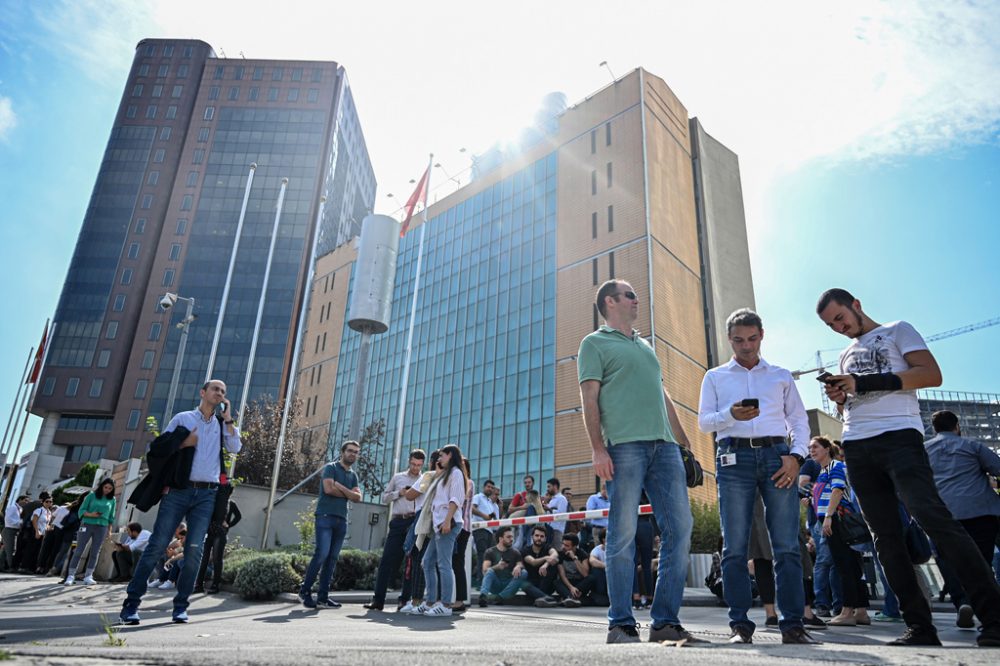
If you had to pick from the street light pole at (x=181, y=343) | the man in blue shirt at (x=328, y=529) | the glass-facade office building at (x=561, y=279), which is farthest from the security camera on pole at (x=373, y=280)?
the glass-facade office building at (x=561, y=279)

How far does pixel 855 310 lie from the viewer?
375 centimetres

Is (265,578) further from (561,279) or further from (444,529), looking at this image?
(561,279)

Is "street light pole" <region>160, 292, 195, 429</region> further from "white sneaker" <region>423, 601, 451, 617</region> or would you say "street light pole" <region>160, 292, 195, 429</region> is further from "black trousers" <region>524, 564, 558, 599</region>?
"white sneaker" <region>423, 601, 451, 617</region>

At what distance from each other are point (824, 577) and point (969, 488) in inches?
108

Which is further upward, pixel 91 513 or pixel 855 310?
pixel 855 310

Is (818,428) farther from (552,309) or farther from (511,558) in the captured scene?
(511,558)

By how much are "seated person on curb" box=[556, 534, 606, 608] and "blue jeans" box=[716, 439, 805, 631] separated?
549 centimetres

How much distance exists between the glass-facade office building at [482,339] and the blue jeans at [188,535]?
25.6m

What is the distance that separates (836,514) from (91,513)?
36.6 feet

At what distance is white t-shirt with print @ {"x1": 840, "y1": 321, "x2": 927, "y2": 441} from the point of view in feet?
11.3

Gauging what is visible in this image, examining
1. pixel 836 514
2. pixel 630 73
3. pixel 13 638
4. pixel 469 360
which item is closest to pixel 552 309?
pixel 469 360

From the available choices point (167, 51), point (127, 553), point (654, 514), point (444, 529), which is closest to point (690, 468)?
point (654, 514)

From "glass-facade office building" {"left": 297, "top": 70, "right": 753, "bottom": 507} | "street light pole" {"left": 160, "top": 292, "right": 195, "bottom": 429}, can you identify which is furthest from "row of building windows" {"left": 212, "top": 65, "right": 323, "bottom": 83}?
"street light pole" {"left": 160, "top": 292, "right": 195, "bottom": 429}

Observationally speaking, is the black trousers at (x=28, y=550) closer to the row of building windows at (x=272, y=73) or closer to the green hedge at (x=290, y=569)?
the green hedge at (x=290, y=569)
